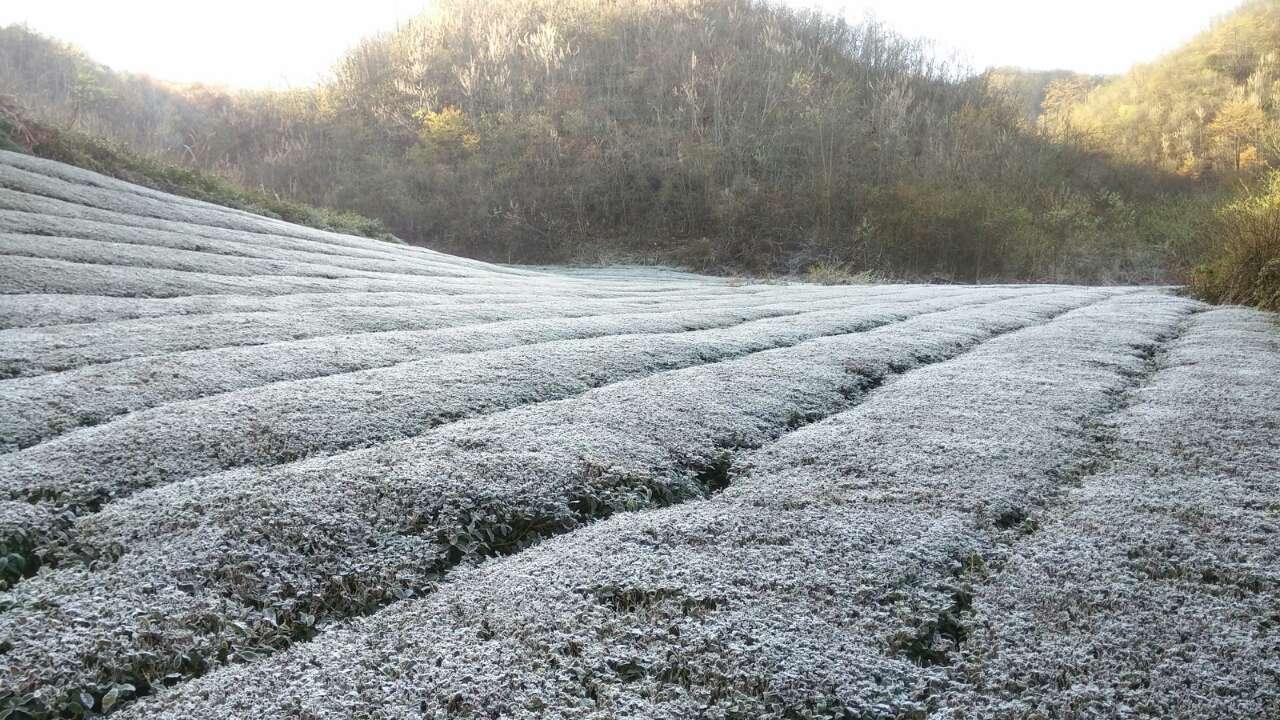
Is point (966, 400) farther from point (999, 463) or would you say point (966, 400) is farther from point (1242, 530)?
point (1242, 530)

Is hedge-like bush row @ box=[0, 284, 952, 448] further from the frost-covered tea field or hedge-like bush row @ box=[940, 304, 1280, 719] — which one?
hedge-like bush row @ box=[940, 304, 1280, 719]

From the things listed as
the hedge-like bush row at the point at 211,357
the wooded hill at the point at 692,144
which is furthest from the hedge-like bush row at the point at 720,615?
the wooded hill at the point at 692,144

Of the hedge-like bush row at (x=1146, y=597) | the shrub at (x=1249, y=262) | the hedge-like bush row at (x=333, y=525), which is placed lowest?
the hedge-like bush row at (x=333, y=525)

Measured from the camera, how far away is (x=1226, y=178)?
1284cm

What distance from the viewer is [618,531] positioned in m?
1.27

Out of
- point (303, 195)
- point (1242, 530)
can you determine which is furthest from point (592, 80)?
point (1242, 530)

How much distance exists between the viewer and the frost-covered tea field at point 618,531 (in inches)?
34.3

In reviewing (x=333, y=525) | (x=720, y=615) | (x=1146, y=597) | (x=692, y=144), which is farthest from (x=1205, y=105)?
(x=333, y=525)

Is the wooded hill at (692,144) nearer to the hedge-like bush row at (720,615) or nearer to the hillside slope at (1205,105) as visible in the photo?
the hillside slope at (1205,105)

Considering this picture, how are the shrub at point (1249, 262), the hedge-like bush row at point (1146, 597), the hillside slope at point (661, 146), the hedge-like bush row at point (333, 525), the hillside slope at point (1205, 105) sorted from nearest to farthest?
1. the hedge-like bush row at point (1146, 597)
2. the hedge-like bush row at point (333, 525)
3. the shrub at point (1249, 262)
4. the hillside slope at point (661, 146)
5. the hillside slope at point (1205, 105)

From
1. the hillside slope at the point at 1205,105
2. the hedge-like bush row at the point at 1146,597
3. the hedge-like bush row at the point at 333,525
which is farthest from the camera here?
the hillside slope at the point at 1205,105

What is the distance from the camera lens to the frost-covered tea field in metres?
0.87

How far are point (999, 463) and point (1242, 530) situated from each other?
42cm

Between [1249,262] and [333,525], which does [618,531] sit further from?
[1249,262]
